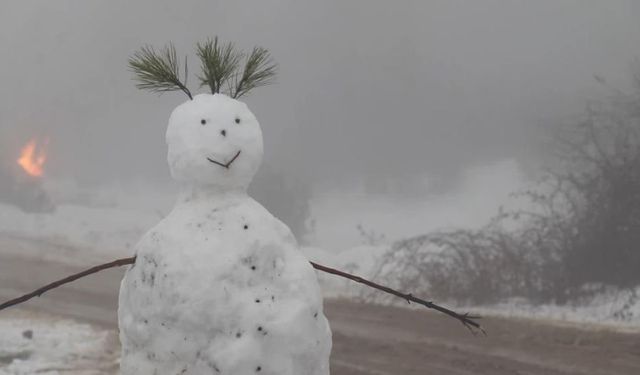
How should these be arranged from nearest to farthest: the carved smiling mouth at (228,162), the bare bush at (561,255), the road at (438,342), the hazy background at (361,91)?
the carved smiling mouth at (228,162) → the road at (438,342) → the bare bush at (561,255) → the hazy background at (361,91)

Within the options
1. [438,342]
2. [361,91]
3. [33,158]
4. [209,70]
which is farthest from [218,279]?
[33,158]

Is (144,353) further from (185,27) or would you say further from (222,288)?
(185,27)

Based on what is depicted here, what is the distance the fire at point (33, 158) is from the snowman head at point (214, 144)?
19188mm

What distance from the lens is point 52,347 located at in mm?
7852

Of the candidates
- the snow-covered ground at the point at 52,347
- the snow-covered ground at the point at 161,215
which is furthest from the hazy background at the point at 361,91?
the snow-covered ground at the point at 52,347

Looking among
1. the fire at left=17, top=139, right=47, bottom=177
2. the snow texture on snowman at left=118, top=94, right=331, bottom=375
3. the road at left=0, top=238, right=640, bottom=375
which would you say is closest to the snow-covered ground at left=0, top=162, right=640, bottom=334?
the fire at left=17, top=139, right=47, bottom=177

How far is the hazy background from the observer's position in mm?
17891

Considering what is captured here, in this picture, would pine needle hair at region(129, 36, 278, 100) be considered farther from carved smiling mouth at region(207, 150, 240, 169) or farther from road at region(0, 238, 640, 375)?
road at region(0, 238, 640, 375)

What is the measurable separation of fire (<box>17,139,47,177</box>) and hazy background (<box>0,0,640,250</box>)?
0.42 m

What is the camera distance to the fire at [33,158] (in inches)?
830

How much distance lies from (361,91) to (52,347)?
47.8 feet

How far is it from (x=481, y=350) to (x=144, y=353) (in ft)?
18.4

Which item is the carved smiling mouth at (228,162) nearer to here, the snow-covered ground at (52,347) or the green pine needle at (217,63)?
the green pine needle at (217,63)

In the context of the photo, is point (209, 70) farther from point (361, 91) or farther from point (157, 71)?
point (361, 91)
